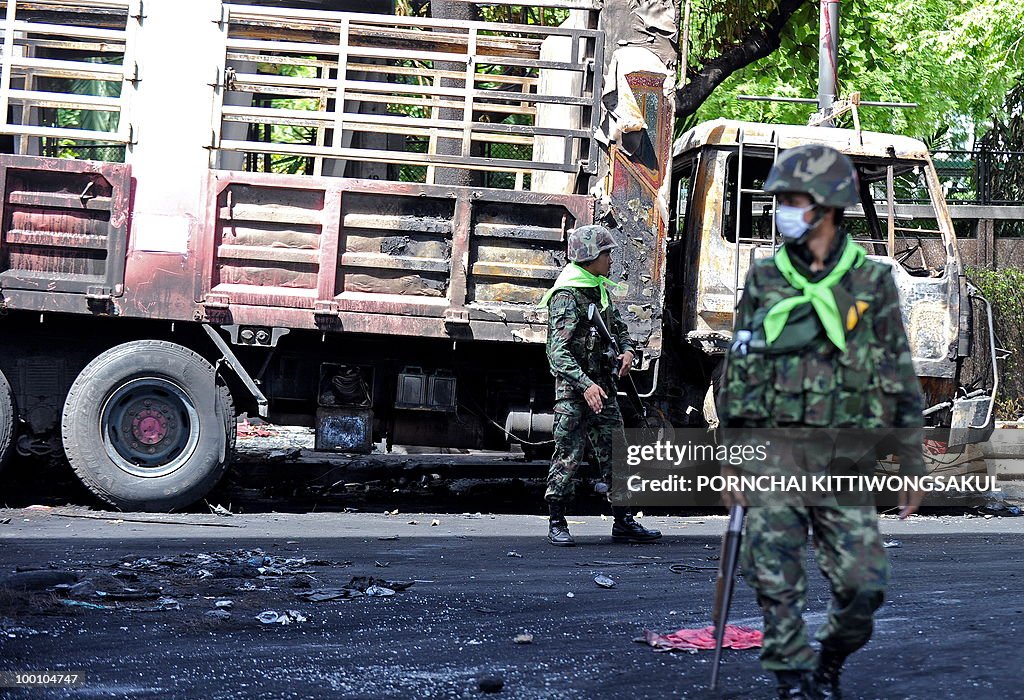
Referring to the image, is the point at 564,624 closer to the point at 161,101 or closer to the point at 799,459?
the point at 799,459

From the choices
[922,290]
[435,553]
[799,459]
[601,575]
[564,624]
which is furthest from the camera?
[922,290]

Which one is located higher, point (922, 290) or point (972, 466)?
point (922, 290)

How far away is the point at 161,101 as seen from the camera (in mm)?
8609

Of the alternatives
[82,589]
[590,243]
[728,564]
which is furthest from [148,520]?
[728,564]

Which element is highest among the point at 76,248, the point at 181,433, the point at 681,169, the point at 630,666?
the point at 681,169

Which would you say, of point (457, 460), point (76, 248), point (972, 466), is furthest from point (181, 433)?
point (972, 466)

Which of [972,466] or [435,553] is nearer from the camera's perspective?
[435,553]

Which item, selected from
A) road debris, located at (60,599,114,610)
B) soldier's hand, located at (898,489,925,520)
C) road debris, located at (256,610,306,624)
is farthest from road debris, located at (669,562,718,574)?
road debris, located at (60,599,114,610)

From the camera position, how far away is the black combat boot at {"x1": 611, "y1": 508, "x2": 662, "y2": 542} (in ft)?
27.0

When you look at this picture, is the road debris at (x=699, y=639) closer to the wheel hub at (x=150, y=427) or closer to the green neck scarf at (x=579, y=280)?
the green neck scarf at (x=579, y=280)

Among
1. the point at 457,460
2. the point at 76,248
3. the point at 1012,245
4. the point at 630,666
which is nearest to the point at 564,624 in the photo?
the point at 630,666

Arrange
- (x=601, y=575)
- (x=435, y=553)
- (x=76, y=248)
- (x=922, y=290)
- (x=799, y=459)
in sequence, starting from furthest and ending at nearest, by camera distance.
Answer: (x=922, y=290), (x=76, y=248), (x=435, y=553), (x=601, y=575), (x=799, y=459)

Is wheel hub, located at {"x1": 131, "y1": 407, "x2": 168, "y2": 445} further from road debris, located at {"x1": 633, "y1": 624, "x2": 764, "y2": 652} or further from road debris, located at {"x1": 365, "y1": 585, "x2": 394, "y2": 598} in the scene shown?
road debris, located at {"x1": 633, "y1": 624, "x2": 764, "y2": 652}

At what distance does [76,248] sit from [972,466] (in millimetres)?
7423
